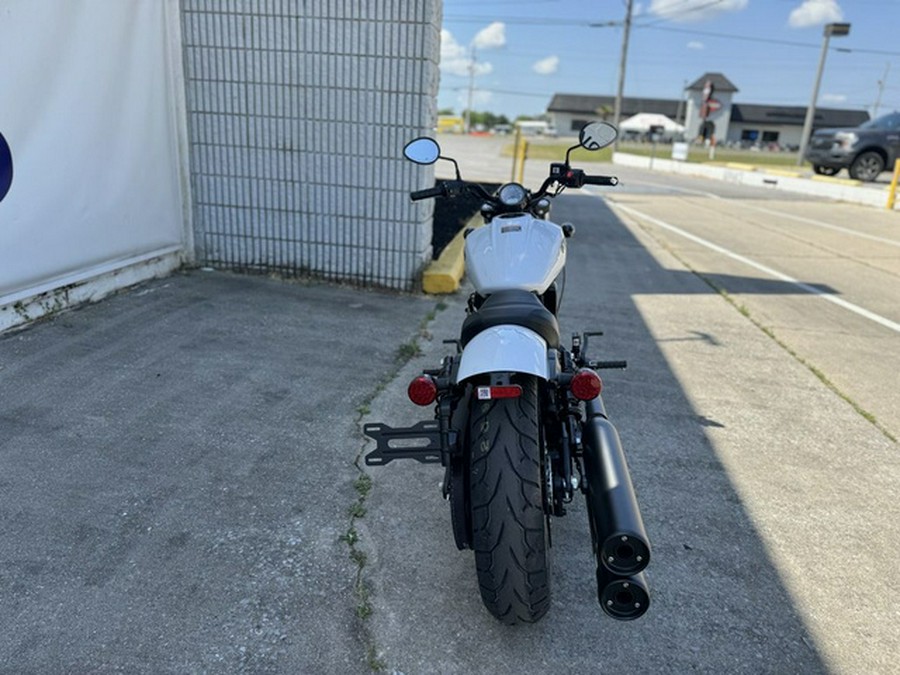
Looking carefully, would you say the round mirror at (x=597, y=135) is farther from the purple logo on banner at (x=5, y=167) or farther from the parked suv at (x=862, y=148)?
the parked suv at (x=862, y=148)

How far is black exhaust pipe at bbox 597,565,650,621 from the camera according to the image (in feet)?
6.08

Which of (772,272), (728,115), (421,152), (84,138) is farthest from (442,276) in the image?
(728,115)

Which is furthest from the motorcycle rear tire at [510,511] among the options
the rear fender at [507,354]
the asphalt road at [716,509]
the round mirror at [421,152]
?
the round mirror at [421,152]

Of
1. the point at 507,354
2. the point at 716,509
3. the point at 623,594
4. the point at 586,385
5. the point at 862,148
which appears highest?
the point at 862,148

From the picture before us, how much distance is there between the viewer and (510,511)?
2002 mm

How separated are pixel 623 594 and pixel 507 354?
0.79 m

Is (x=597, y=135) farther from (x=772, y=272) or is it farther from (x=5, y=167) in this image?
(x=772, y=272)

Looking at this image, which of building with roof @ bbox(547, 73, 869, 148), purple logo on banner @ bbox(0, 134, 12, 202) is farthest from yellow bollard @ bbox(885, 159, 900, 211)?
building with roof @ bbox(547, 73, 869, 148)

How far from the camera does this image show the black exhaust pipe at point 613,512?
182cm

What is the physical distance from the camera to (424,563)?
2535 mm

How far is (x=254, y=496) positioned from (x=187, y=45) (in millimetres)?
4528

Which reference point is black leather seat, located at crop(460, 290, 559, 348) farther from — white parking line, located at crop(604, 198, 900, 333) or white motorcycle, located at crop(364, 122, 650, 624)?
white parking line, located at crop(604, 198, 900, 333)

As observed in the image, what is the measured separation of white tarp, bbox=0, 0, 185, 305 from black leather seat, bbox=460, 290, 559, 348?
11.6 feet

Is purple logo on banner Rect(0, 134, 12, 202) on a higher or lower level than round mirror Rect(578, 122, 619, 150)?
lower
